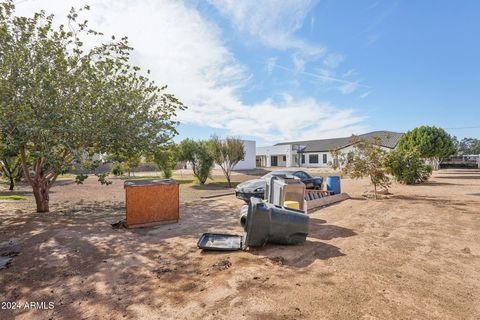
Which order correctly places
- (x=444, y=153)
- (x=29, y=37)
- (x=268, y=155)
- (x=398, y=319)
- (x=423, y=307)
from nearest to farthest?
1. (x=398, y=319)
2. (x=423, y=307)
3. (x=29, y=37)
4. (x=444, y=153)
5. (x=268, y=155)

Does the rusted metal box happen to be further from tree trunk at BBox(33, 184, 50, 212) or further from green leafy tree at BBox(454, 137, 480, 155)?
green leafy tree at BBox(454, 137, 480, 155)

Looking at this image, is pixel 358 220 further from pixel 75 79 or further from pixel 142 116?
pixel 75 79

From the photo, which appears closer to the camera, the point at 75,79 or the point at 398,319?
the point at 398,319

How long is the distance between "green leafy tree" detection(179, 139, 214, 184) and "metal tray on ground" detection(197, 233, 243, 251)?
15.2 meters

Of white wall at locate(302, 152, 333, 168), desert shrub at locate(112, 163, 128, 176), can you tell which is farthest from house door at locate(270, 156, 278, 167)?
desert shrub at locate(112, 163, 128, 176)

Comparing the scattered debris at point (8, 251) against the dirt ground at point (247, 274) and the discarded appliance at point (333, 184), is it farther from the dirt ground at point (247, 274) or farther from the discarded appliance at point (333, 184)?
the discarded appliance at point (333, 184)

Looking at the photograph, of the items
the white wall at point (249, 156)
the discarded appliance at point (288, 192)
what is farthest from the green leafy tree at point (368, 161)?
the white wall at point (249, 156)

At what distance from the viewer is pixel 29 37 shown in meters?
7.55

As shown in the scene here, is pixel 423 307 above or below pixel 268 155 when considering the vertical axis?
below

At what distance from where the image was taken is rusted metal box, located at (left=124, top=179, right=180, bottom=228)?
7195 millimetres

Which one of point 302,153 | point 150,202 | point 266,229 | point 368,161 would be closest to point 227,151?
point 368,161

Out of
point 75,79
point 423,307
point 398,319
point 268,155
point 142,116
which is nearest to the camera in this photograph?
point 398,319

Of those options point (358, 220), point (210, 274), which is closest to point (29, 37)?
point (210, 274)

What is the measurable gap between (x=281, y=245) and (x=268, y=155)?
49.1 m
